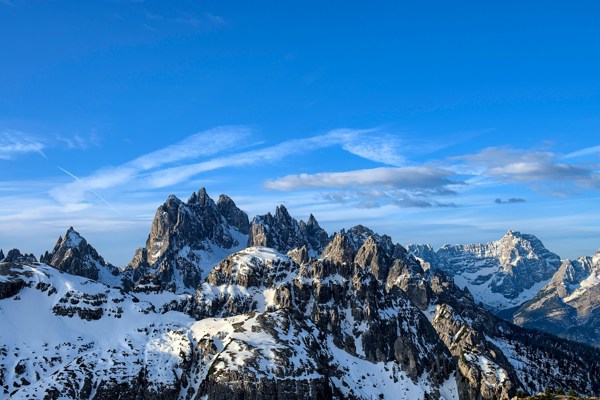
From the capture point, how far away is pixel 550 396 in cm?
15725

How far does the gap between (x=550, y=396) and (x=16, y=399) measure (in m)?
185

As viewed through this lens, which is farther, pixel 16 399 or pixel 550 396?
pixel 16 399

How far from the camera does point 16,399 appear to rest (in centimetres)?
19775
